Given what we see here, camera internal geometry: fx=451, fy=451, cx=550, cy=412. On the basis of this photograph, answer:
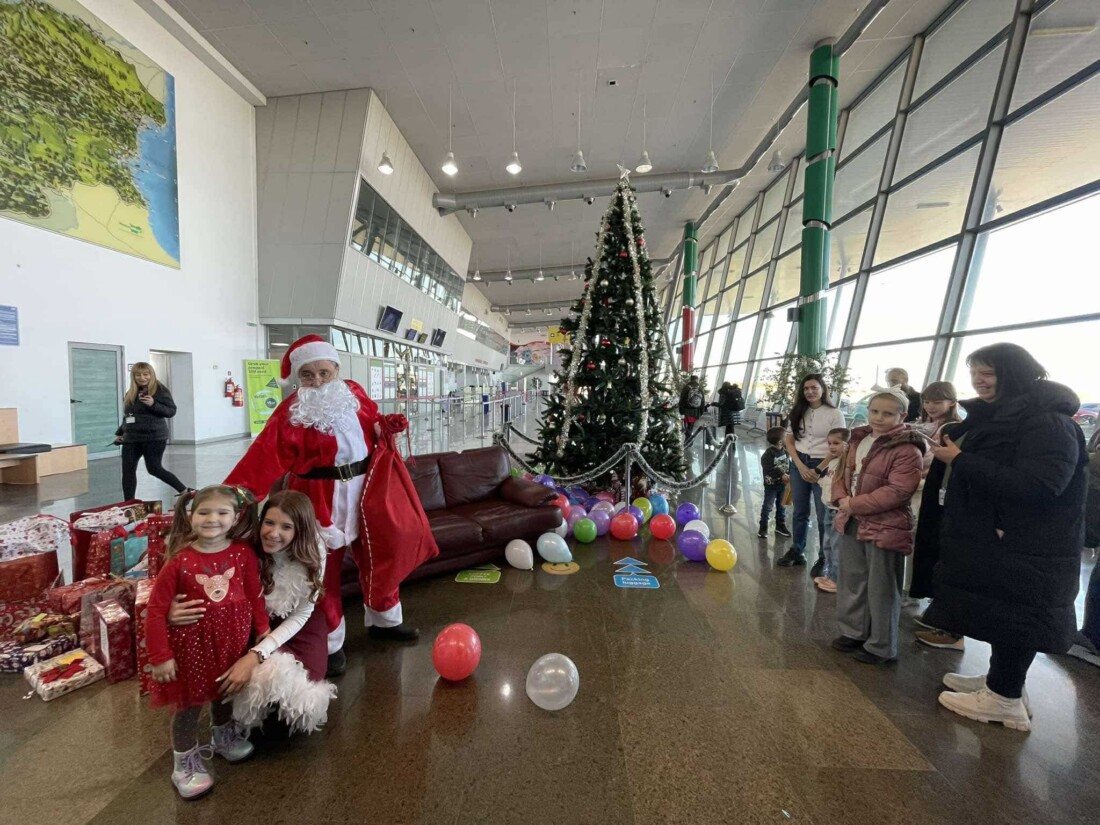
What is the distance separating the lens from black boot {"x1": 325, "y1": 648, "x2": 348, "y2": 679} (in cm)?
222

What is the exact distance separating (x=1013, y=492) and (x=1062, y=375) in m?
5.05

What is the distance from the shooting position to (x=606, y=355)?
5.18 m

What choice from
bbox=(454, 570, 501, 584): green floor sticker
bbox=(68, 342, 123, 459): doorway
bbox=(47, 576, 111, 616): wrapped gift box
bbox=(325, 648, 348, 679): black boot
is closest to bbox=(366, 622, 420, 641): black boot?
bbox=(325, 648, 348, 679): black boot

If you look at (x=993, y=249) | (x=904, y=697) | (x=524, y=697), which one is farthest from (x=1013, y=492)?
(x=993, y=249)

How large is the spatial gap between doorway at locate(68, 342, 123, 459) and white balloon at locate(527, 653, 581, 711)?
8.78 m

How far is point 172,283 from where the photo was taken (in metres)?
8.34

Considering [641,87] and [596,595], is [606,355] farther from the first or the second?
[641,87]

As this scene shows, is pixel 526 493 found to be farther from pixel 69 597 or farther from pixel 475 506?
pixel 69 597

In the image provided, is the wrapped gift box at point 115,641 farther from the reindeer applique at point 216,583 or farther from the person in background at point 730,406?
the person in background at point 730,406

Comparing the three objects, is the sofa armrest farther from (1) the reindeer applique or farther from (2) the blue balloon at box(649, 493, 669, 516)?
(1) the reindeer applique

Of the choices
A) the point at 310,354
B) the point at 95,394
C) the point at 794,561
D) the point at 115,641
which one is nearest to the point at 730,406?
the point at 794,561

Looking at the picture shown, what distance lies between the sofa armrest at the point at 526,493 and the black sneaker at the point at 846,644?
2.21 meters

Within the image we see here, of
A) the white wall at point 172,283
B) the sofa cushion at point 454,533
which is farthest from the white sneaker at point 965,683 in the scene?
the white wall at point 172,283

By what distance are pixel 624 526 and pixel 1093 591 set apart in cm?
285
